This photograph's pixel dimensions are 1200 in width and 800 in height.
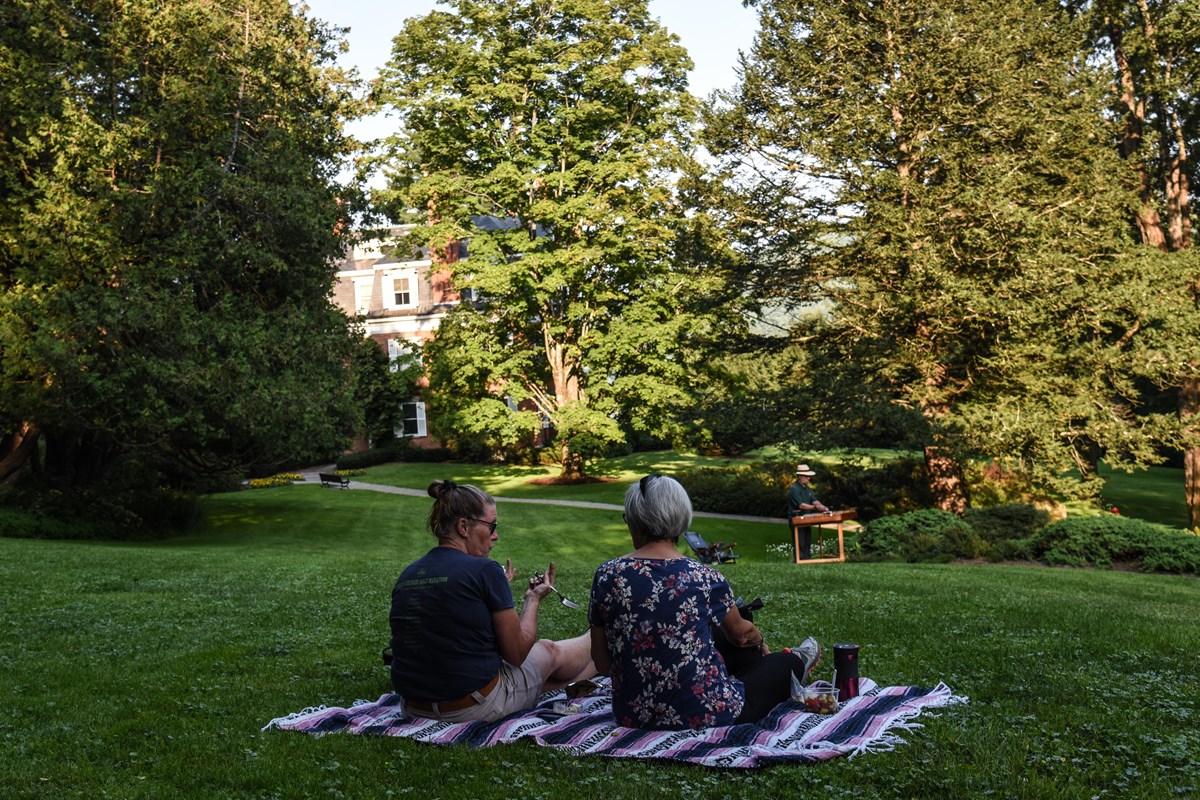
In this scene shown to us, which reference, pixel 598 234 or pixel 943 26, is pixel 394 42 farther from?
pixel 943 26

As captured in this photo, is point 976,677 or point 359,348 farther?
point 359,348

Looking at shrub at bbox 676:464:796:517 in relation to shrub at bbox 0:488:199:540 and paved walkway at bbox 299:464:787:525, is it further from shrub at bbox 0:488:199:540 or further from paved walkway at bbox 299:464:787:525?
shrub at bbox 0:488:199:540

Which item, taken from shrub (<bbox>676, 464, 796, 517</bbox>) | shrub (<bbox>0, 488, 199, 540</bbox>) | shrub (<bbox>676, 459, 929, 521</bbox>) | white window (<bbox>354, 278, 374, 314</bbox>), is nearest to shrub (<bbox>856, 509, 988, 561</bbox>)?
shrub (<bbox>676, 459, 929, 521</bbox>)

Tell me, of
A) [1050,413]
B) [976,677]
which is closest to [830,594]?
[976,677]

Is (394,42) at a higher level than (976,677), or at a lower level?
higher

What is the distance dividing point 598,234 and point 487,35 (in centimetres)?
814

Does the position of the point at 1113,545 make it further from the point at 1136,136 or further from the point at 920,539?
the point at 1136,136

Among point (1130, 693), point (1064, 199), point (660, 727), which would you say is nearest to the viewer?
point (660, 727)

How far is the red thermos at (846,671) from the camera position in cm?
578

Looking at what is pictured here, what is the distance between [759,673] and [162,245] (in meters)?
19.8

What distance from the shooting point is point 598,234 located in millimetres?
34531

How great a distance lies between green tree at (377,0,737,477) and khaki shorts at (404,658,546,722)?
88.0 feet

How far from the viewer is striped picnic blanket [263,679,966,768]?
16.0ft

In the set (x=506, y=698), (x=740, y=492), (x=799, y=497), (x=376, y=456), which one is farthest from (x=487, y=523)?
(x=376, y=456)
